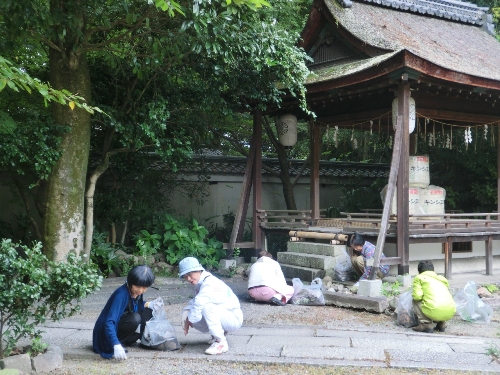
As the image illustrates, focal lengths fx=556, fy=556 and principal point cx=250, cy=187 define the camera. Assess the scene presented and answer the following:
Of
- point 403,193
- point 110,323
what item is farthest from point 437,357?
point 403,193

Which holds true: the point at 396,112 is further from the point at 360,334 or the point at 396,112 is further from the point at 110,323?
the point at 110,323

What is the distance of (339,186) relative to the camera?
17.8 meters

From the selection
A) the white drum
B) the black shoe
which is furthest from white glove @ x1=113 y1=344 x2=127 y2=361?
the white drum

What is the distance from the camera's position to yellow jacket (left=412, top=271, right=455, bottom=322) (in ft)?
24.0

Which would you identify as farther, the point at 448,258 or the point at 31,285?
the point at 448,258

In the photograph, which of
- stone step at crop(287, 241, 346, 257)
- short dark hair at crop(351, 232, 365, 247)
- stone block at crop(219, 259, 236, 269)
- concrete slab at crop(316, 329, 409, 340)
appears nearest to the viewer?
concrete slab at crop(316, 329, 409, 340)

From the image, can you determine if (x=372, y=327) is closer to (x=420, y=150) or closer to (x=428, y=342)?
(x=428, y=342)

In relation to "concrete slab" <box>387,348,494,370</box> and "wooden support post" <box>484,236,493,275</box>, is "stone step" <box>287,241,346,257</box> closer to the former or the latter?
"wooden support post" <box>484,236,493,275</box>

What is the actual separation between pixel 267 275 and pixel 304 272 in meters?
2.15

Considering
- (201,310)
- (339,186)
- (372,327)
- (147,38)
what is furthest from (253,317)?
(339,186)

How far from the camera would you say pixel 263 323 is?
8156 millimetres

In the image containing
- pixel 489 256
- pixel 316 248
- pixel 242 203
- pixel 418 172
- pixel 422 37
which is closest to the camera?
pixel 316 248

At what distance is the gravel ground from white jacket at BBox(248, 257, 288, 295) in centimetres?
35

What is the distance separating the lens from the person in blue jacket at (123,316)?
19.9 feet
